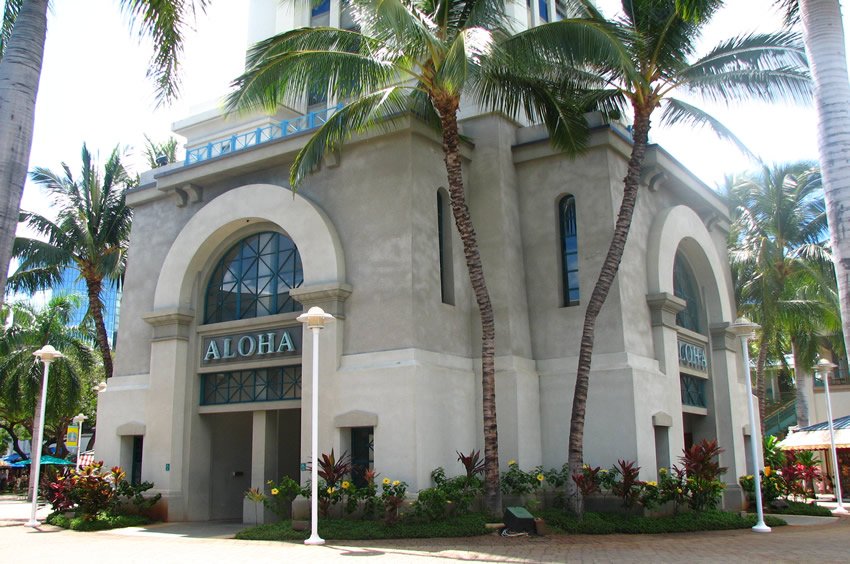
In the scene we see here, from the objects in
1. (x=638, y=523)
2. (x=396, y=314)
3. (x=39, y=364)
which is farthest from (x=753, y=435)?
(x=39, y=364)

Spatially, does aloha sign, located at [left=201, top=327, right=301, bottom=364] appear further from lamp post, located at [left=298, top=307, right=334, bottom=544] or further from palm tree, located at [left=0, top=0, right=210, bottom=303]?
palm tree, located at [left=0, top=0, right=210, bottom=303]

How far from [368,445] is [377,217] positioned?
5327mm

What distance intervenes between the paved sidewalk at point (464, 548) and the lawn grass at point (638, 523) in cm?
35

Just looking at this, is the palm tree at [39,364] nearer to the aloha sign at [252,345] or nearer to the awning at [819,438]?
the aloha sign at [252,345]

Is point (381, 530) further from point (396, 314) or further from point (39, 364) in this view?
point (39, 364)

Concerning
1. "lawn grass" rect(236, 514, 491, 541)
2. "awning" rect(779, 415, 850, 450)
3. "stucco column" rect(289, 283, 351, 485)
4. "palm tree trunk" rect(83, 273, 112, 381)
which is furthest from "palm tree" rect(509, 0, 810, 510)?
"palm tree trunk" rect(83, 273, 112, 381)

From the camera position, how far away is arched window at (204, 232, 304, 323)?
21359mm

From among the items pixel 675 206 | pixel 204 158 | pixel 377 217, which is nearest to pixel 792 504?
pixel 675 206

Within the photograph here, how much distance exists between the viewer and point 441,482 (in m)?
17.8

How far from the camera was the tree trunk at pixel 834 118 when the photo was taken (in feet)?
34.4

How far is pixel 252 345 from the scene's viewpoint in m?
21.2

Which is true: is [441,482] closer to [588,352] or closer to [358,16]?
[588,352]

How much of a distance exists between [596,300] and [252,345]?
8892 millimetres

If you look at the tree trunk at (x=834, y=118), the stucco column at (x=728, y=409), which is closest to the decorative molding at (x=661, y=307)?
the stucco column at (x=728, y=409)
